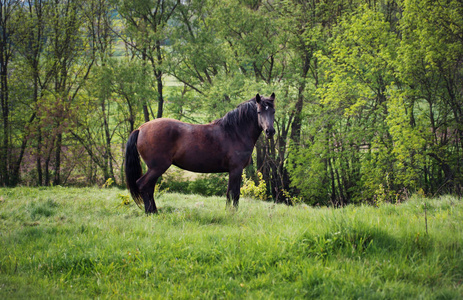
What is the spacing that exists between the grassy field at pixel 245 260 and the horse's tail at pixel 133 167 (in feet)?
4.86

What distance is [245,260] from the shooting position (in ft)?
12.8

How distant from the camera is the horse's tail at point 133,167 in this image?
6797mm

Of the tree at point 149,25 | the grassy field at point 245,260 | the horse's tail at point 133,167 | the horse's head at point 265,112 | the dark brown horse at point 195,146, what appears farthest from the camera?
the tree at point 149,25

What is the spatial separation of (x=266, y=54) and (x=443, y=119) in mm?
11069

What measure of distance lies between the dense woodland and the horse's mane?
10073 mm

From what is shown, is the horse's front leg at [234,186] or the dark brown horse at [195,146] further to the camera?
the horse's front leg at [234,186]

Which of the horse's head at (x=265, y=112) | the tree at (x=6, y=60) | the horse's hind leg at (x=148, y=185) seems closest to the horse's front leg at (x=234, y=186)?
the horse's head at (x=265, y=112)

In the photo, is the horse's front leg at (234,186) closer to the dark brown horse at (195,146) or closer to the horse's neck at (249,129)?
the dark brown horse at (195,146)

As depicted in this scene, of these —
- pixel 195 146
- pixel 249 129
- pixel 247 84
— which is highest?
pixel 247 84

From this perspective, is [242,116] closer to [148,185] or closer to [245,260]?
[148,185]

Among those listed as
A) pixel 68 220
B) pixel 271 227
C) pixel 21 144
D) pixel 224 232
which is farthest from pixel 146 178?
pixel 21 144

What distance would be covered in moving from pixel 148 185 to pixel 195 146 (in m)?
1.23

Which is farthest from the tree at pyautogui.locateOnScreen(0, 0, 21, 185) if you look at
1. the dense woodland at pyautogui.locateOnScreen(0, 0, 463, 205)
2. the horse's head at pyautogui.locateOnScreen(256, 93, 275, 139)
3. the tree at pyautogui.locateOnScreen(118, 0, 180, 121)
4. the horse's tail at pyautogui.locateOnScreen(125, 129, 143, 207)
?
the horse's head at pyautogui.locateOnScreen(256, 93, 275, 139)

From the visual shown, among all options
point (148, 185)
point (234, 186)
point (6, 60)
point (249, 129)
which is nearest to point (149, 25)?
point (6, 60)
